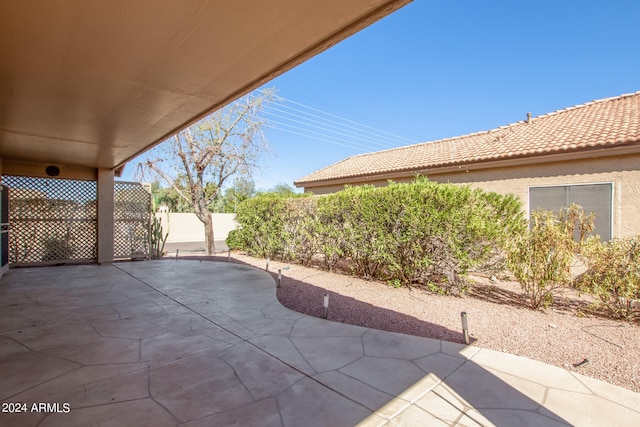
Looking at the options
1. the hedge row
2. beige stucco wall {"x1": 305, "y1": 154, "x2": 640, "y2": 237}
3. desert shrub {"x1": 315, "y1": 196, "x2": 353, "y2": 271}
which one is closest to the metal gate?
the hedge row

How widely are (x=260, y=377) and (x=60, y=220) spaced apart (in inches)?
416

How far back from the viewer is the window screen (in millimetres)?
7832

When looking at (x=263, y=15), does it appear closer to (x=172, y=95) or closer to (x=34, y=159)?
(x=172, y=95)

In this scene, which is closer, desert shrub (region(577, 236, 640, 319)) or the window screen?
desert shrub (region(577, 236, 640, 319))

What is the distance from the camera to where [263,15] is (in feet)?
8.38

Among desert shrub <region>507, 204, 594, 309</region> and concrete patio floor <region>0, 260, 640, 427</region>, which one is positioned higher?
desert shrub <region>507, 204, 594, 309</region>

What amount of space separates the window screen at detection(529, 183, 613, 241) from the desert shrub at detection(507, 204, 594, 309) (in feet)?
10.8

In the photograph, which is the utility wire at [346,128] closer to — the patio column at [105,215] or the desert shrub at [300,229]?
the desert shrub at [300,229]

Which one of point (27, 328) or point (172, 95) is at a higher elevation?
point (172, 95)

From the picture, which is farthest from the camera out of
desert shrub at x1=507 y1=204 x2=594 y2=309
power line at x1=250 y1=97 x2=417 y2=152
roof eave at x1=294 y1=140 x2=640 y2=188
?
power line at x1=250 y1=97 x2=417 y2=152

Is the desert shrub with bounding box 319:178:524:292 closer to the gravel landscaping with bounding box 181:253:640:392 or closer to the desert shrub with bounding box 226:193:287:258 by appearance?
the gravel landscaping with bounding box 181:253:640:392

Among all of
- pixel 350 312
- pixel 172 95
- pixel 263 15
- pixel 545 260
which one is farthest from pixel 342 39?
pixel 545 260

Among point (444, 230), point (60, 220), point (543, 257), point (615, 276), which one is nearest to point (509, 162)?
point (444, 230)

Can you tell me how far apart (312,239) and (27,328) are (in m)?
6.57
